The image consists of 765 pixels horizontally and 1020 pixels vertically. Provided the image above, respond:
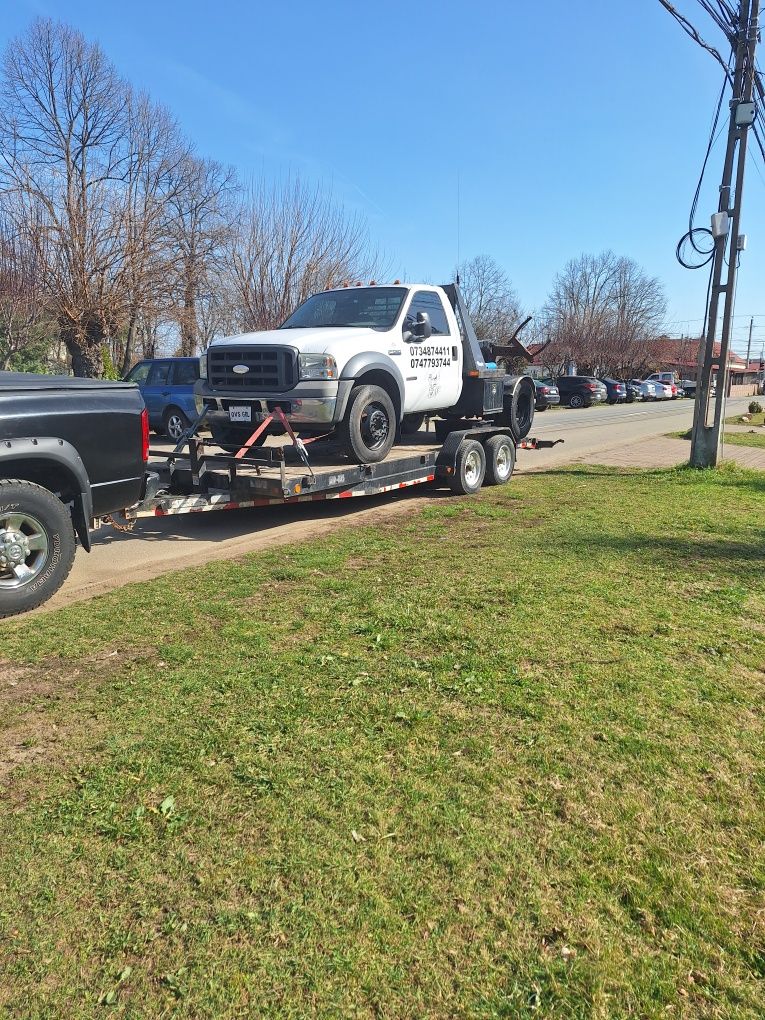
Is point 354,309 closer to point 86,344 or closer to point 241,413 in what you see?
point 241,413

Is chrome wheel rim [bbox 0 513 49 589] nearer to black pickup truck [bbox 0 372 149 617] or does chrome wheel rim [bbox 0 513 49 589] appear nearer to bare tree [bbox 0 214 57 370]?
black pickup truck [bbox 0 372 149 617]

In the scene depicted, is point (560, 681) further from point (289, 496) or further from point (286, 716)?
point (289, 496)

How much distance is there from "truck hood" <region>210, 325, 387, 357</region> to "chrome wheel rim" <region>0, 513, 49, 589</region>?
3.23 meters

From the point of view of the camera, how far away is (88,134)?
2511 cm

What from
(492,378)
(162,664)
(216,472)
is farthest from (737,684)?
(492,378)

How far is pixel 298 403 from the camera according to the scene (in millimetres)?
7117

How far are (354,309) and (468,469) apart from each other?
99.0 inches

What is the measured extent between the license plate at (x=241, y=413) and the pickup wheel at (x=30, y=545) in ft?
8.73

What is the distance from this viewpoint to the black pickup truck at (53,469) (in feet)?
15.0

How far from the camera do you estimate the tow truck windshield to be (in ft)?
27.5

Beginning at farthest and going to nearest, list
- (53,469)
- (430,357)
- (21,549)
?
1. (430,357)
2. (53,469)
3. (21,549)

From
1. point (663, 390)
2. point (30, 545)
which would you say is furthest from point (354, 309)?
point (663, 390)

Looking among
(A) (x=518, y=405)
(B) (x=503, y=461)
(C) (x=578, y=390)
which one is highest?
(A) (x=518, y=405)

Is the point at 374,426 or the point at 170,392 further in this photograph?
the point at 170,392
